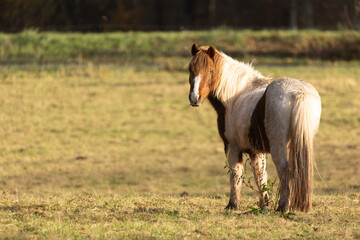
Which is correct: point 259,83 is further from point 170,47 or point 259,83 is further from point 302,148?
point 170,47

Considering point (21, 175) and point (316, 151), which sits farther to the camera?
point (316, 151)

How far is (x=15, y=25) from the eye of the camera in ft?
109

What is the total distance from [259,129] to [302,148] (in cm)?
70

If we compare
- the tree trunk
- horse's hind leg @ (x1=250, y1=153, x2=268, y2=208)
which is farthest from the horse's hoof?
the tree trunk

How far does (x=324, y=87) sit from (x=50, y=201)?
16286 millimetres

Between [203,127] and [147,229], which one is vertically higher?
[147,229]

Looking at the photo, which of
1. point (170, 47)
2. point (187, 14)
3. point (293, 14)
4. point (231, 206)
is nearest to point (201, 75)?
point (231, 206)

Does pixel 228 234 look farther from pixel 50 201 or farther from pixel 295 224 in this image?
pixel 50 201

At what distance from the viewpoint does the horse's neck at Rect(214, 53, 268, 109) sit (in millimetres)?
8117

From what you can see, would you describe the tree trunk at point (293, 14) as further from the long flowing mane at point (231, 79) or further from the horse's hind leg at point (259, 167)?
the horse's hind leg at point (259, 167)

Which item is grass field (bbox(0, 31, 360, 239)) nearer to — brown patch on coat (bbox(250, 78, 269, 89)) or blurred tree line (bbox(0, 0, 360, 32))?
brown patch on coat (bbox(250, 78, 269, 89))

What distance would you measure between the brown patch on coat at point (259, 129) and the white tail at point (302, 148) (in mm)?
484

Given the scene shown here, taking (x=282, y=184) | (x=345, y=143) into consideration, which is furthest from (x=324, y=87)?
(x=282, y=184)

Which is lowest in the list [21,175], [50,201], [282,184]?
[21,175]
